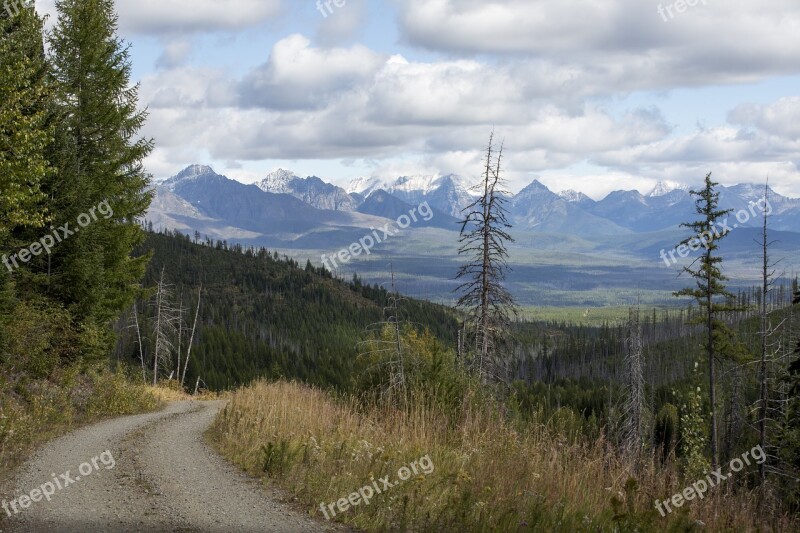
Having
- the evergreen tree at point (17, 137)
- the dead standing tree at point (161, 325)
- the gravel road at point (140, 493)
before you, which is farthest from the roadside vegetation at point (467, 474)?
the dead standing tree at point (161, 325)

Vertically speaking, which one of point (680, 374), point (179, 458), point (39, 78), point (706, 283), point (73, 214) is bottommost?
point (680, 374)

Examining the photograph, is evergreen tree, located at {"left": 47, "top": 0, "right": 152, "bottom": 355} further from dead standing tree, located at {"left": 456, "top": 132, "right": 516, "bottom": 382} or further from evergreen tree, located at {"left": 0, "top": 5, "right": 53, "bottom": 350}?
dead standing tree, located at {"left": 456, "top": 132, "right": 516, "bottom": 382}

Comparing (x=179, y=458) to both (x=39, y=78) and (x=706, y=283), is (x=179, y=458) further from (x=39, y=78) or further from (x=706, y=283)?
(x=706, y=283)

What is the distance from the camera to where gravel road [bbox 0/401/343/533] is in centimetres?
868

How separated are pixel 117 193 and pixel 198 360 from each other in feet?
315

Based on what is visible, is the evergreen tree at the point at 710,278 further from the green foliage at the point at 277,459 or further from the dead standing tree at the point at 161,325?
the dead standing tree at the point at 161,325

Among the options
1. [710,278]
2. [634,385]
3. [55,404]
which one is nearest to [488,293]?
[55,404]

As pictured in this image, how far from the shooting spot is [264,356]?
13400 cm

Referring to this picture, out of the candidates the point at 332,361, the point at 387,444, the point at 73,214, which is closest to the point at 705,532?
the point at 387,444

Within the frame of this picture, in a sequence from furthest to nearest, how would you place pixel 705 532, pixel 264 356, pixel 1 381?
pixel 264 356
pixel 1 381
pixel 705 532

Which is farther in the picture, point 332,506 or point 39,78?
point 39,78

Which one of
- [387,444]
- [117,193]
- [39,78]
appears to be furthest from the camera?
[117,193]

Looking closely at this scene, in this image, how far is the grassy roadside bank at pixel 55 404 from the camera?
1452 centimetres

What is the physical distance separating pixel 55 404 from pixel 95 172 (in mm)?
11214
